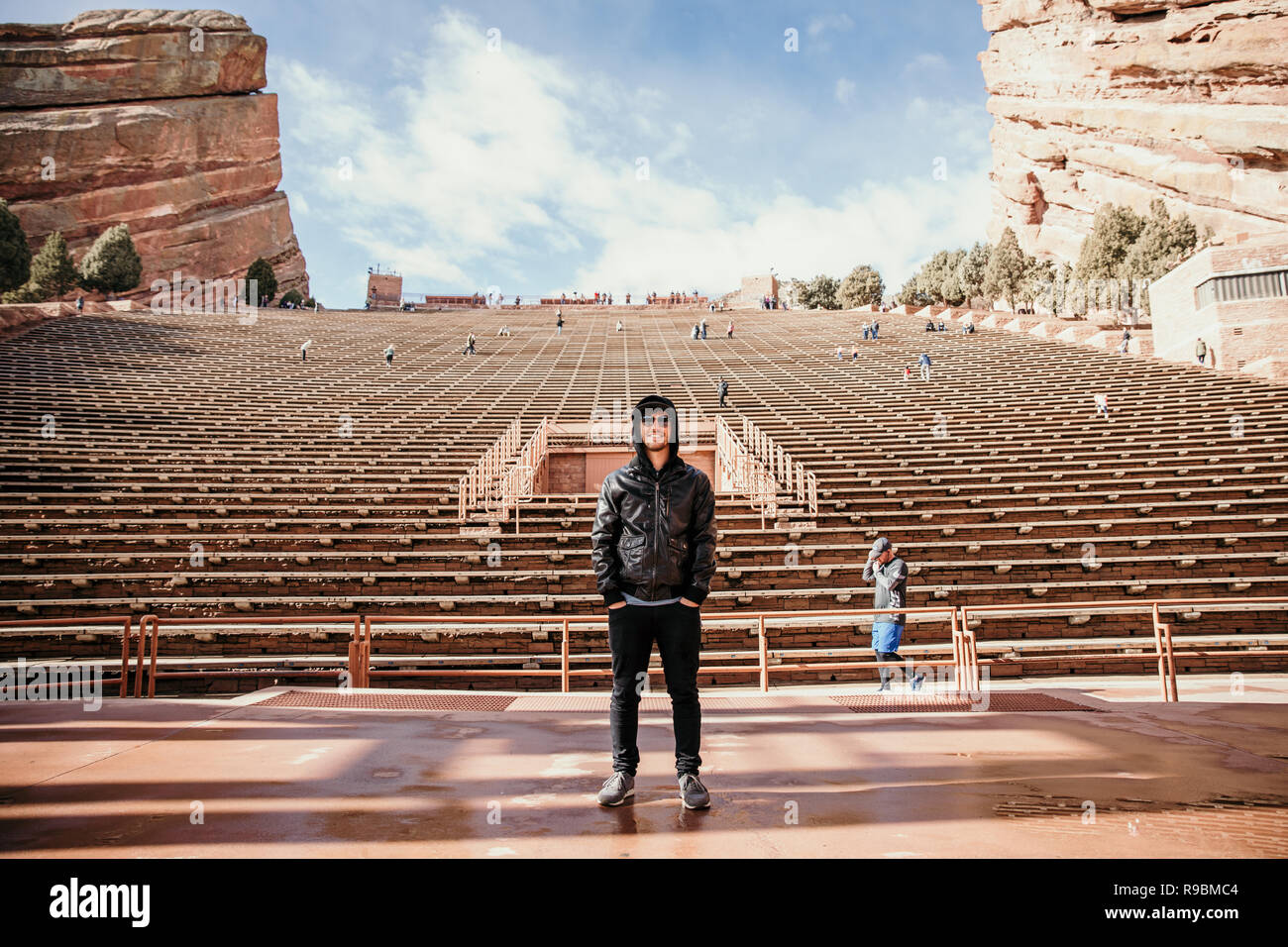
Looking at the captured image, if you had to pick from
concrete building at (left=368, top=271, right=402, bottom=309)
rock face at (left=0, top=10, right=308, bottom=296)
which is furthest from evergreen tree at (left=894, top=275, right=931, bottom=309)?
rock face at (left=0, top=10, right=308, bottom=296)

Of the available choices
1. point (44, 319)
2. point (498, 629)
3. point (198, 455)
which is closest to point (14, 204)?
point (44, 319)

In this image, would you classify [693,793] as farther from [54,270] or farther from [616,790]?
[54,270]

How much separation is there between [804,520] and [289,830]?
11.5 metres

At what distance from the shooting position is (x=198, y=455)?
17.4 metres

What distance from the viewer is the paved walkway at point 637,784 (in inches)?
108

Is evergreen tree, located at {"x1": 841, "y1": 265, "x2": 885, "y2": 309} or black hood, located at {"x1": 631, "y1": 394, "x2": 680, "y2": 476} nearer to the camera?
black hood, located at {"x1": 631, "y1": 394, "x2": 680, "y2": 476}

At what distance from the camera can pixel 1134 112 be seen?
189 ft

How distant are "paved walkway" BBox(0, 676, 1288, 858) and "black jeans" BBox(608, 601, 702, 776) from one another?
279 millimetres

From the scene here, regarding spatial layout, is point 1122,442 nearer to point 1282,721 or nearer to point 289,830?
point 1282,721

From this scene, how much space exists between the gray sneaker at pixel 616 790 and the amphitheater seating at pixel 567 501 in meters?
6.03

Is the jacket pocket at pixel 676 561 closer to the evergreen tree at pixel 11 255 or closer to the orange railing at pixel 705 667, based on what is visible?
the orange railing at pixel 705 667

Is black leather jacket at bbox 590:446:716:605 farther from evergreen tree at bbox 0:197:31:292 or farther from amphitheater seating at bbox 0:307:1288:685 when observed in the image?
evergreen tree at bbox 0:197:31:292

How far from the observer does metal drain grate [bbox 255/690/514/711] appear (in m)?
5.90
